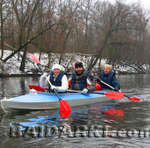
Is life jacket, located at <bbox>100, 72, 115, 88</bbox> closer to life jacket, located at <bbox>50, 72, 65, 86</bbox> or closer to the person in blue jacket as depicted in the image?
the person in blue jacket

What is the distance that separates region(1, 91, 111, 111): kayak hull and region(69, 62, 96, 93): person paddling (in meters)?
0.36

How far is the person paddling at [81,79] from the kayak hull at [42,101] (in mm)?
359

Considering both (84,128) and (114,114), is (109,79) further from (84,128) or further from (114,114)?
(84,128)

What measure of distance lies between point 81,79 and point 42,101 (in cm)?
205

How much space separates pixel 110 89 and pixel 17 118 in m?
4.70

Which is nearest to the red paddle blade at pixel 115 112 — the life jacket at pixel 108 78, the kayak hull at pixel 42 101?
the kayak hull at pixel 42 101

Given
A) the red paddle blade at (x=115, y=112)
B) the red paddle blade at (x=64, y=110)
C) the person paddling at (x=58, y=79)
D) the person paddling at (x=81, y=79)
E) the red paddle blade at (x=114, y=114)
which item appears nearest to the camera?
the red paddle blade at (x=114, y=114)

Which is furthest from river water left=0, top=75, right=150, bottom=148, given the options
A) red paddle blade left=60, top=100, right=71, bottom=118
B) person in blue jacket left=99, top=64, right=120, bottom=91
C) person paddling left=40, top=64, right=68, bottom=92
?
person in blue jacket left=99, top=64, right=120, bottom=91

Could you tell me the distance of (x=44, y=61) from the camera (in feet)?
93.1

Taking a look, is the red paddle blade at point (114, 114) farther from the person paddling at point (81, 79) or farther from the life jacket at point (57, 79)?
the life jacket at point (57, 79)

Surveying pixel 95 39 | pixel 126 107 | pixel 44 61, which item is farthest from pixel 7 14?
pixel 126 107

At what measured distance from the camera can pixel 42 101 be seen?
283 inches

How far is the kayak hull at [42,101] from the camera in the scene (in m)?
6.79

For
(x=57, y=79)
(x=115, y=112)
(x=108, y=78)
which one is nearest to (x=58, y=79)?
(x=57, y=79)
